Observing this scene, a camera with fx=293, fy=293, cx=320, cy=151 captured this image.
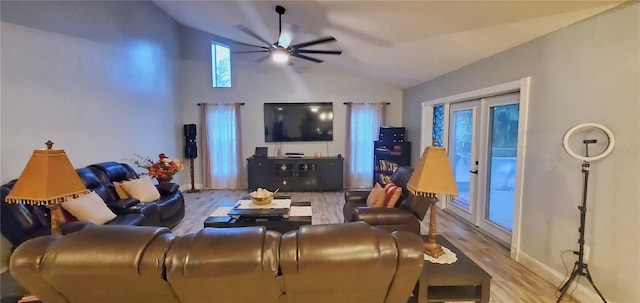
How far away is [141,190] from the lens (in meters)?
3.78

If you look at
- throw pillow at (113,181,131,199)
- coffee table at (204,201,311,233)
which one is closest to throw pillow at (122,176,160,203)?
throw pillow at (113,181,131,199)

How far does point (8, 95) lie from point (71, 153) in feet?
3.23

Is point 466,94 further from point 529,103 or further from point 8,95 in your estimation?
point 8,95

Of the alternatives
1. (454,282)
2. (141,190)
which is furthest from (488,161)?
(141,190)

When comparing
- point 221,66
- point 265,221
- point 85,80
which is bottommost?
point 265,221

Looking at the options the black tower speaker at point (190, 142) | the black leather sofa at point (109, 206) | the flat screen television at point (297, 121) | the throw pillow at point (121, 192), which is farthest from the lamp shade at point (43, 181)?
the flat screen television at point (297, 121)

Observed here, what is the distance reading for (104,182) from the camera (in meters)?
3.66

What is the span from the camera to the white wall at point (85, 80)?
2.98 metres

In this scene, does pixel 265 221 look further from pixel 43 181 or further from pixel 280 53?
pixel 280 53

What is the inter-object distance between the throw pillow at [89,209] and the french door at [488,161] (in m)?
4.13

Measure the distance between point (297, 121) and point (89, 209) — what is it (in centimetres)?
438

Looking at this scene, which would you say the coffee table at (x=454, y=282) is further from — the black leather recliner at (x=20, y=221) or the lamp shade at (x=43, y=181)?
the black leather recliner at (x=20, y=221)

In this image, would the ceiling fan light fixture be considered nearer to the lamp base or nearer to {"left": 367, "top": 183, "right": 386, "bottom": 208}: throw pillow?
{"left": 367, "top": 183, "right": 386, "bottom": 208}: throw pillow

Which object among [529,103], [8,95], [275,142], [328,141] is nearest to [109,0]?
[8,95]
